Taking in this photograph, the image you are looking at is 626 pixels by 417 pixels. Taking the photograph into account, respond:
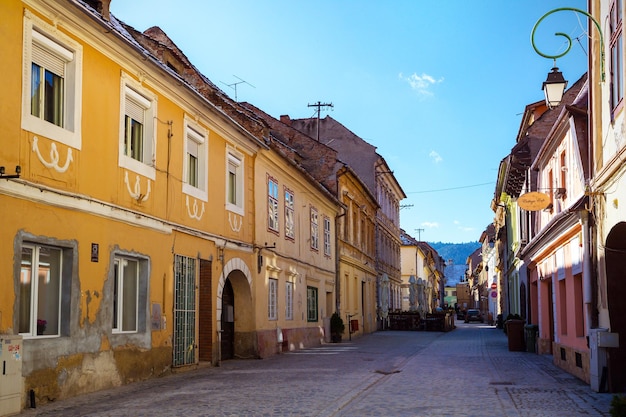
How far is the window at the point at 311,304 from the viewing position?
2722 centimetres

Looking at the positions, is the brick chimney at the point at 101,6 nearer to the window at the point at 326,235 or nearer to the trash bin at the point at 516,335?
the trash bin at the point at 516,335

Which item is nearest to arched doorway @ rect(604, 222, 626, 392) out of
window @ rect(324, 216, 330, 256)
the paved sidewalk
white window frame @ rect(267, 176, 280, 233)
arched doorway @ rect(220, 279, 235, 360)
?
the paved sidewalk

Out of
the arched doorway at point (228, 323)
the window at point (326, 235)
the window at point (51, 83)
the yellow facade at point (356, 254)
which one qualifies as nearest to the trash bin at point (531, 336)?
the window at point (326, 235)

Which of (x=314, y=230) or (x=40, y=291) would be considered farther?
(x=314, y=230)

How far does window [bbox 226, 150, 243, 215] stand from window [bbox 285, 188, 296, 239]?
4612 mm

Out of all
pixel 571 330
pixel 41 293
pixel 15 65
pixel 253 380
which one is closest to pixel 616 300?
pixel 571 330

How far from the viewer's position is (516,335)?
24.5 meters

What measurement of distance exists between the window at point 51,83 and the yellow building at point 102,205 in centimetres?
2

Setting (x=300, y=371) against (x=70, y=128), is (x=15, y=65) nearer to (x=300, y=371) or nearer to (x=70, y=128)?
(x=70, y=128)

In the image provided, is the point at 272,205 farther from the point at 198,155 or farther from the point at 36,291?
the point at 36,291

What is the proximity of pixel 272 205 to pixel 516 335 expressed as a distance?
9.21 meters

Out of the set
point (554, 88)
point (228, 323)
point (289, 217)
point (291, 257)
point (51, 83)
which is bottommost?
point (228, 323)

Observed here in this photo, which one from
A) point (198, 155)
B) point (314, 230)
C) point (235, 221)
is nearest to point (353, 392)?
point (198, 155)

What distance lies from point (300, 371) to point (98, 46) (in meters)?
8.13
